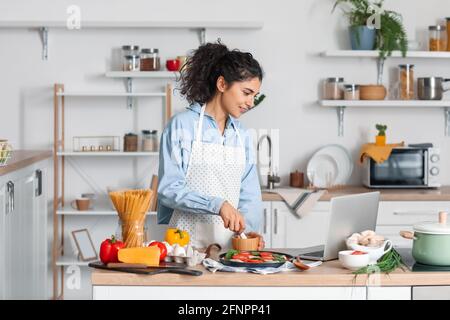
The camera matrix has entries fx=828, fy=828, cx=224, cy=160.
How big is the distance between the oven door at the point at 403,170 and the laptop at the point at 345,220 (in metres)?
2.25

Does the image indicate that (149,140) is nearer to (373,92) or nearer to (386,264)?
(373,92)

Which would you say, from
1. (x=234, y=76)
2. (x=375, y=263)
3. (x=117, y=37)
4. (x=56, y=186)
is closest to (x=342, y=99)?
(x=117, y=37)

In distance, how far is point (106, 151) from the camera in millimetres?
4945

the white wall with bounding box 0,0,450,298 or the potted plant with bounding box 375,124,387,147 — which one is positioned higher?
the white wall with bounding box 0,0,450,298

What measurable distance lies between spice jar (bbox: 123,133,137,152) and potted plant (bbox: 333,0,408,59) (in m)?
1.44

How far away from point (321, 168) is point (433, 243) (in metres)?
2.64

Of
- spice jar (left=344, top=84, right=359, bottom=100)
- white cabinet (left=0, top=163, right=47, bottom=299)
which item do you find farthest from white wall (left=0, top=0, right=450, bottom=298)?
white cabinet (left=0, top=163, right=47, bottom=299)

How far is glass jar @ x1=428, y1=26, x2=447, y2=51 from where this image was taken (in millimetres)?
5055

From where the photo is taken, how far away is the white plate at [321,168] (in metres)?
5.06

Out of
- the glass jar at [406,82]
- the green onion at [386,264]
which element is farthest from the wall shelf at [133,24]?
the green onion at [386,264]

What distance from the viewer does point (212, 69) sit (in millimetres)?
3113

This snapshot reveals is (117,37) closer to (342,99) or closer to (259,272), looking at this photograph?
(342,99)

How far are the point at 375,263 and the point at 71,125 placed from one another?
3048 mm

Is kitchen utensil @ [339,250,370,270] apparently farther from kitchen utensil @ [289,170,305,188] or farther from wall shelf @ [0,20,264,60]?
wall shelf @ [0,20,264,60]
